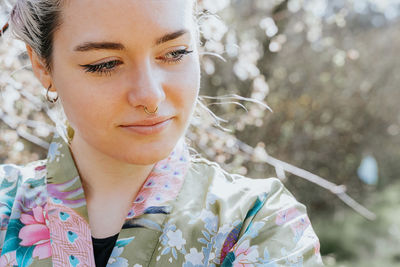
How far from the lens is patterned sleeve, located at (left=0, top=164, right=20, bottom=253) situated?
50.6 inches

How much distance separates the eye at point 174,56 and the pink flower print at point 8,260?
593 millimetres

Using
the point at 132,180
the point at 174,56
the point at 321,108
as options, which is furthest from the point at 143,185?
the point at 321,108

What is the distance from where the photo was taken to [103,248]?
1.25 metres

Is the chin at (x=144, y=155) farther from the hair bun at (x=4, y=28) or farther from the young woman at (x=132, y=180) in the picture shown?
the hair bun at (x=4, y=28)

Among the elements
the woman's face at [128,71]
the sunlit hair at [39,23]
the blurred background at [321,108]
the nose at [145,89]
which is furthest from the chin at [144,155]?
the blurred background at [321,108]

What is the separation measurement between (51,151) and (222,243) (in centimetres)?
61

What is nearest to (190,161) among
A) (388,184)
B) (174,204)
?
(174,204)

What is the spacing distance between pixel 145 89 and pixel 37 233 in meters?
0.49

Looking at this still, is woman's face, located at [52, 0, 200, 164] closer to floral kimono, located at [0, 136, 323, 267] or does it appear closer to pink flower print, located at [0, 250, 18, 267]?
floral kimono, located at [0, 136, 323, 267]

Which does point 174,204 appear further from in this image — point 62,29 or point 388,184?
point 388,184

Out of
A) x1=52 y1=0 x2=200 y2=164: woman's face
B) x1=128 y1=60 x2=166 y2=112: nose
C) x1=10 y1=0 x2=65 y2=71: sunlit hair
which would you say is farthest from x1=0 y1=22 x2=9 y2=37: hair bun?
x1=128 y1=60 x2=166 y2=112: nose

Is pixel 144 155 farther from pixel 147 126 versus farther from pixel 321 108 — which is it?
pixel 321 108

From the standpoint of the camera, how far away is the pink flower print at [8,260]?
1.20 metres

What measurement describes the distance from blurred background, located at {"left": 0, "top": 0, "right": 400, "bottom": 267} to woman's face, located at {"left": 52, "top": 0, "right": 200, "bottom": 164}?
5.56ft
